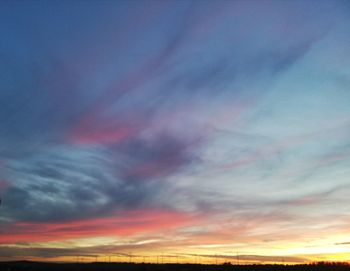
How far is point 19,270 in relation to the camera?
4437 inches

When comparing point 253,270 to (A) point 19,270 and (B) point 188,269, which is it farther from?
(A) point 19,270

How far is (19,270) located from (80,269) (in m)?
17.8

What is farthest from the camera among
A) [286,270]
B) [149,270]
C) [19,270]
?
[286,270]

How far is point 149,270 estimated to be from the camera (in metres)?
123

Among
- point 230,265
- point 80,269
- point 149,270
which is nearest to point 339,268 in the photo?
point 230,265

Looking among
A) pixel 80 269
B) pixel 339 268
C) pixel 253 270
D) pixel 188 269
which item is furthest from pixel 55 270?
pixel 339 268

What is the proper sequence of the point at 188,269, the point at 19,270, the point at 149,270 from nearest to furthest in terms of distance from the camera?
the point at 19,270
the point at 149,270
the point at 188,269

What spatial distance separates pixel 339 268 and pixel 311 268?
16513mm

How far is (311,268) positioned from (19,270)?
90340 millimetres

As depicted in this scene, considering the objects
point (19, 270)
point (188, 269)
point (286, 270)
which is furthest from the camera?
point (286, 270)

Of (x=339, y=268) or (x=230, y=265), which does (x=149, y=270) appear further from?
(x=339, y=268)

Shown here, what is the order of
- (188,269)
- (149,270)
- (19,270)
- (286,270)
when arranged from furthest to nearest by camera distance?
(286,270)
(188,269)
(149,270)
(19,270)

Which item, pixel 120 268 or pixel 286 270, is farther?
pixel 286 270

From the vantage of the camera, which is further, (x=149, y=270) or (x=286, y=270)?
(x=286, y=270)
